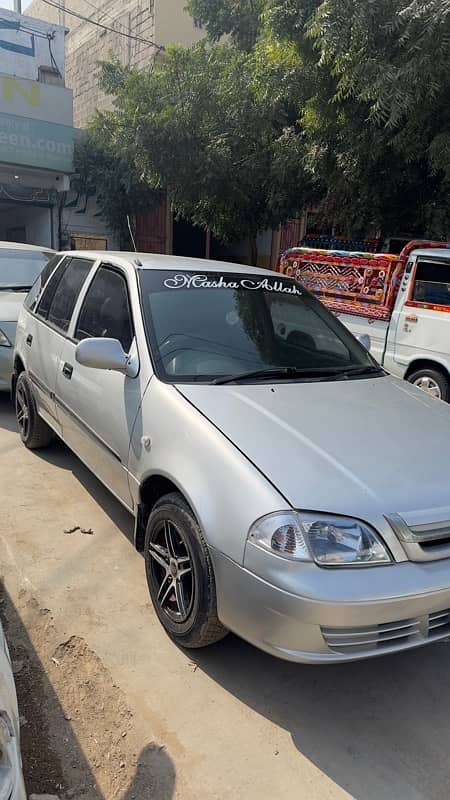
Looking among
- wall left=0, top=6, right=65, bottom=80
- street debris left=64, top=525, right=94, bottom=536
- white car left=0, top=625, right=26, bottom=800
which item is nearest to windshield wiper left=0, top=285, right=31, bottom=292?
street debris left=64, top=525, right=94, bottom=536

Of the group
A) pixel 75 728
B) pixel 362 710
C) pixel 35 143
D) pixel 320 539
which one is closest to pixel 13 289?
pixel 75 728

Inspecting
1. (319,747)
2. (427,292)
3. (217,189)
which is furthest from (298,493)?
(217,189)

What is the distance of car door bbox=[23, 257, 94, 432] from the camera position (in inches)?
156

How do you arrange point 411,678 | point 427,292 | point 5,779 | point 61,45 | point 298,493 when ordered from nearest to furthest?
point 5,779
point 298,493
point 411,678
point 427,292
point 61,45

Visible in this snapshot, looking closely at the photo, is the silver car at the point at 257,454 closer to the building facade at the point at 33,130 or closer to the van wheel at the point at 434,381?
the van wheel at the point at 434,381

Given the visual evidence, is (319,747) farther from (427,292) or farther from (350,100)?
(350,100)

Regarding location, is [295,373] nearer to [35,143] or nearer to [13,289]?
[13,289]

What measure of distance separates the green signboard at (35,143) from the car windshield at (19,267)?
7.79m

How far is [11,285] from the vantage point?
672 cm

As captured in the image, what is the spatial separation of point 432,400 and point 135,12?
720 inches

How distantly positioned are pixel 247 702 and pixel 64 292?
9.62 ft

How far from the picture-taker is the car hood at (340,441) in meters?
2.15

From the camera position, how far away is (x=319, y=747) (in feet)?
7.22

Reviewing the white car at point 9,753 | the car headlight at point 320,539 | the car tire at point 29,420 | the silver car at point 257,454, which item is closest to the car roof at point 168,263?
the silver car at point 257,454
